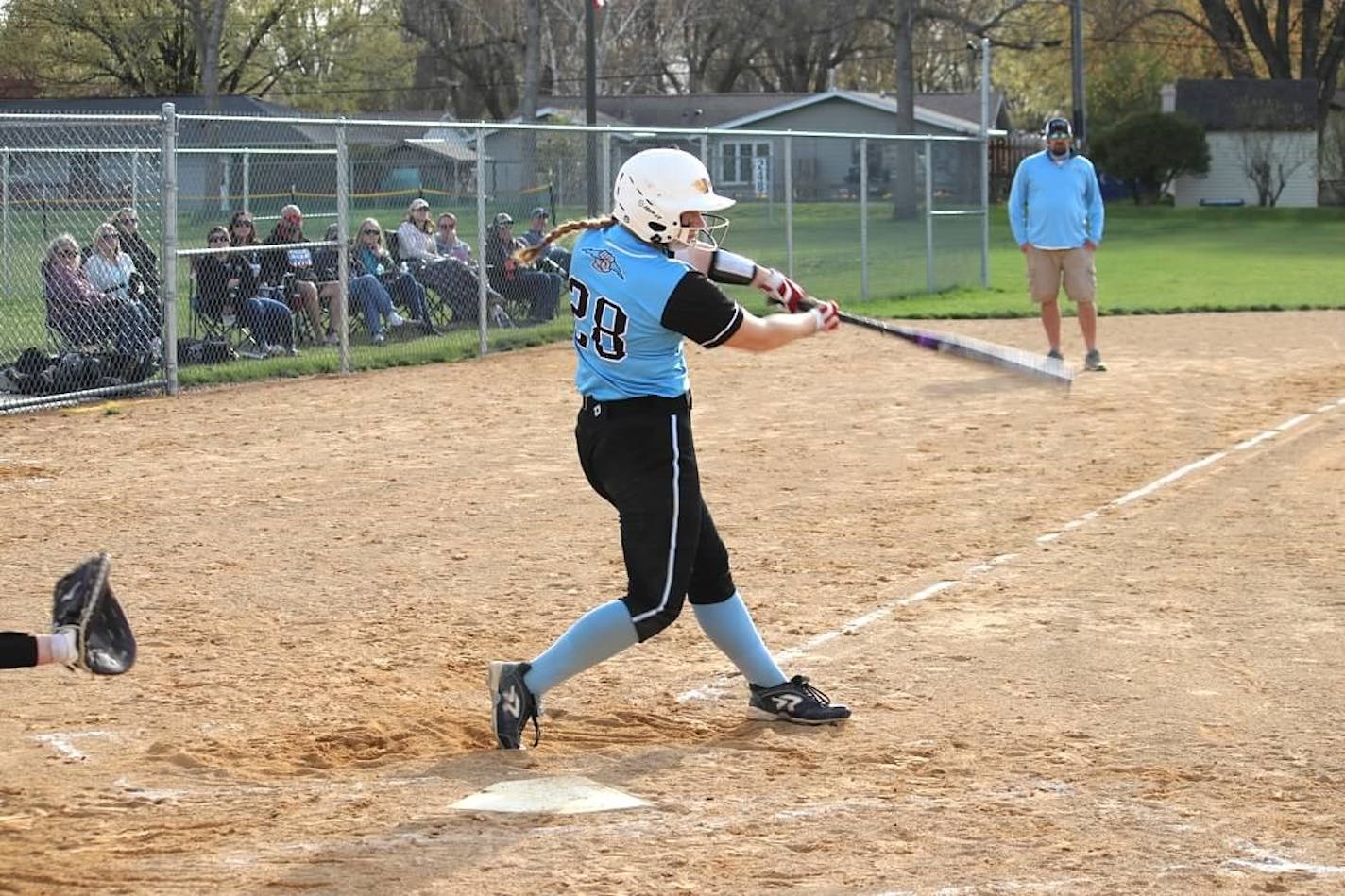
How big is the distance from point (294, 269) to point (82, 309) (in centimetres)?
255

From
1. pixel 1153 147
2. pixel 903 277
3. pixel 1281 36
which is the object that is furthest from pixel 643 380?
pixel 1281 36

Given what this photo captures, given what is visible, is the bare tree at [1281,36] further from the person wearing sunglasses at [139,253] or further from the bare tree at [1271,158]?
the person wearing sunglasses at [139,253]

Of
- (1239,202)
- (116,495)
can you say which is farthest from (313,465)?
(1239,202)

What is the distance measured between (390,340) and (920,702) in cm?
1216

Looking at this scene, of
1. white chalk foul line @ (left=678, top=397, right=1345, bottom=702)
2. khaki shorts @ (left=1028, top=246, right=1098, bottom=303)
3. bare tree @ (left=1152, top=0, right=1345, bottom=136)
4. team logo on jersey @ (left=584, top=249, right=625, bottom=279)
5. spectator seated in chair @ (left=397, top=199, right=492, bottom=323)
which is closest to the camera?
team logo on jersey @ (left=584, top=249, right=625, bottom=279)

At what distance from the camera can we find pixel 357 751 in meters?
5.64

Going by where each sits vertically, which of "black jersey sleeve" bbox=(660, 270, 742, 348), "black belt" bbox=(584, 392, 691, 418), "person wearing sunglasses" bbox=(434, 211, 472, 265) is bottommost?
"black belt" bbox=(584, 392, 691, 418)

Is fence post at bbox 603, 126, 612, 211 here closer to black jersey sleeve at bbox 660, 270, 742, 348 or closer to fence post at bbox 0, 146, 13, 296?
fence post at bbox 0, 146, 13, 296

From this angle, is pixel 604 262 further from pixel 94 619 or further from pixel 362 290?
pixel 362 290

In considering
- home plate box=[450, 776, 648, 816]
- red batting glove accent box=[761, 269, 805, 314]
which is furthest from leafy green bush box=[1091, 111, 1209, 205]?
home plate box=[450, 776, 648, 816]

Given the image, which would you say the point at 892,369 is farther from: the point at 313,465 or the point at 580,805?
the point at 580,805

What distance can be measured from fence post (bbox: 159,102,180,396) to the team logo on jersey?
9.64 m

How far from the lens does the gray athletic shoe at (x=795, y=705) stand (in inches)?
231

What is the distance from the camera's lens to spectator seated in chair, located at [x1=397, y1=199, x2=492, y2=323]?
58.5ft
